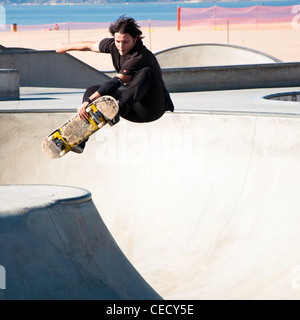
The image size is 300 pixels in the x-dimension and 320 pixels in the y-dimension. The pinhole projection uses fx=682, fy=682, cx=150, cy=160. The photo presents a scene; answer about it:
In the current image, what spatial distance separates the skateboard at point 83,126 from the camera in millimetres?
7098

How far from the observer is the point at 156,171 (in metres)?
10.5

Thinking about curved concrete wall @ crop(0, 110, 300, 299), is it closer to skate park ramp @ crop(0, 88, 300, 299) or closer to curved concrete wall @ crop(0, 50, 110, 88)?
skate park ramp @ crop(0, 88, 300, 299)

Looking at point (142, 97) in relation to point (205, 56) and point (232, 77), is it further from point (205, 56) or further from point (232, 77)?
point (205, 56)

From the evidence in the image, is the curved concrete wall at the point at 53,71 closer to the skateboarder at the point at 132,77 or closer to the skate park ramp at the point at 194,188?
the skate park ramp at the point at 194,188

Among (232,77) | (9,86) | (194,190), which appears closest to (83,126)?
(194,190)

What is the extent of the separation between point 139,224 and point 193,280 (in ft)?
5.33

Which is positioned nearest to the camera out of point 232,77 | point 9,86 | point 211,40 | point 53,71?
point 9,86

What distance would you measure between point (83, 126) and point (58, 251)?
1695 mm

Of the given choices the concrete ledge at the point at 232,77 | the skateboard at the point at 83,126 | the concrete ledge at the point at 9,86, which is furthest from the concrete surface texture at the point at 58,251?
the concrete ledge at the point at 232,77

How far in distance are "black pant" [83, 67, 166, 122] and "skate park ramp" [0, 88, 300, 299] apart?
2.18 meters

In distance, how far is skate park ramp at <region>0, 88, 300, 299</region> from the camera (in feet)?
27.1

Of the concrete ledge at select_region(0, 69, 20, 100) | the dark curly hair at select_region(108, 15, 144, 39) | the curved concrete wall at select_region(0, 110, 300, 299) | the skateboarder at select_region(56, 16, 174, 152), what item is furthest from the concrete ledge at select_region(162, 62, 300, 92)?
the dark curly hair at select_region(108, 15, 144, 39)

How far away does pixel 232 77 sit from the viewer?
18.7m
